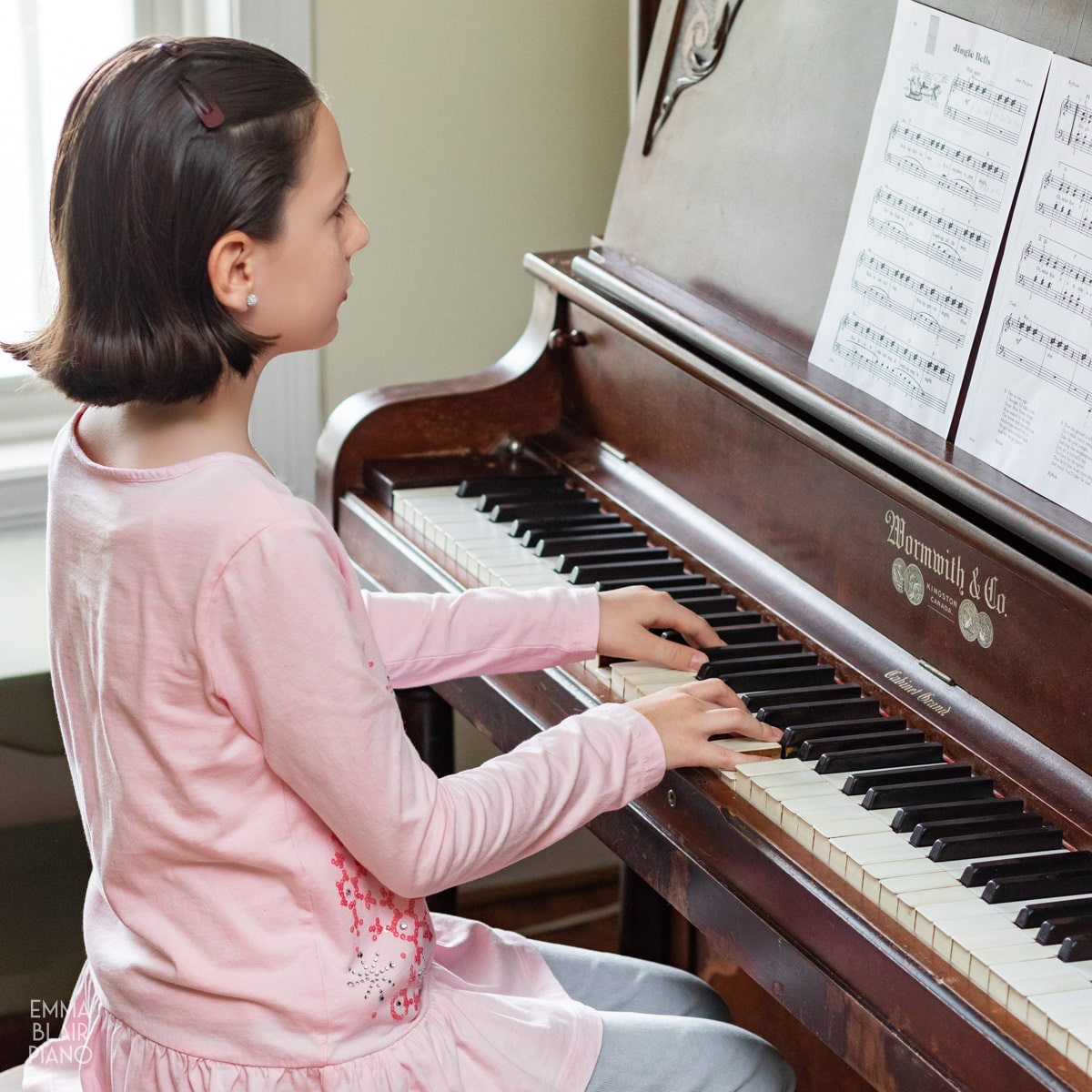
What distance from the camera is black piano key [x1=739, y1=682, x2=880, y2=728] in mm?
1528

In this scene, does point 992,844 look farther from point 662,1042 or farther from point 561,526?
point 561,526

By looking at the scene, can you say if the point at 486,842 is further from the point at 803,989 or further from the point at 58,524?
the point at 58,524

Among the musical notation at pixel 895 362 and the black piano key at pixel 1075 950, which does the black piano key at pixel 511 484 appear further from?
the black piano key at pixel 1075 950

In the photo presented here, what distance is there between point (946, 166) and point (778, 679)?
54 cm

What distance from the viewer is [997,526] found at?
1.49 meters

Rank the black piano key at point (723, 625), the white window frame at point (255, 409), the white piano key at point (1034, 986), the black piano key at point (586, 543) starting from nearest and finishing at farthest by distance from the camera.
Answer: the white piano key at point (1034, 986)
the black piano key at point (723, 625)
the black piano key at point (586, 543)
the white window frame at point (255, 409)

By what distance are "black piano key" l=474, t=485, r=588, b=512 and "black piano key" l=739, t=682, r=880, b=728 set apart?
561 mm

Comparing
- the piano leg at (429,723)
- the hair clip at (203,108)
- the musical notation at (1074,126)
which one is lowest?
the piano leg at (429,723)

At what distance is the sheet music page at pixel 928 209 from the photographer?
155cm

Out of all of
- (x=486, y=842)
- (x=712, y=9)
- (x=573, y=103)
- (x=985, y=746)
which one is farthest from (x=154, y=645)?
(x=573, y=103)

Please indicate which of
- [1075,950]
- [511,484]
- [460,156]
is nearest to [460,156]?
[460,156]

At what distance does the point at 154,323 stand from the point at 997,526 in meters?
0.79

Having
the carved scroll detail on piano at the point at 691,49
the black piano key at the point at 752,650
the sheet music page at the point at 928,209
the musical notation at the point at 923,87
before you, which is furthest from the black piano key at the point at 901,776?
the carved scroll detail on piano at the point at 691,49

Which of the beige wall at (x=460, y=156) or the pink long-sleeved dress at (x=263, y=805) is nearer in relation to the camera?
the pink long-sleeved dress at (x=263, y=805)
